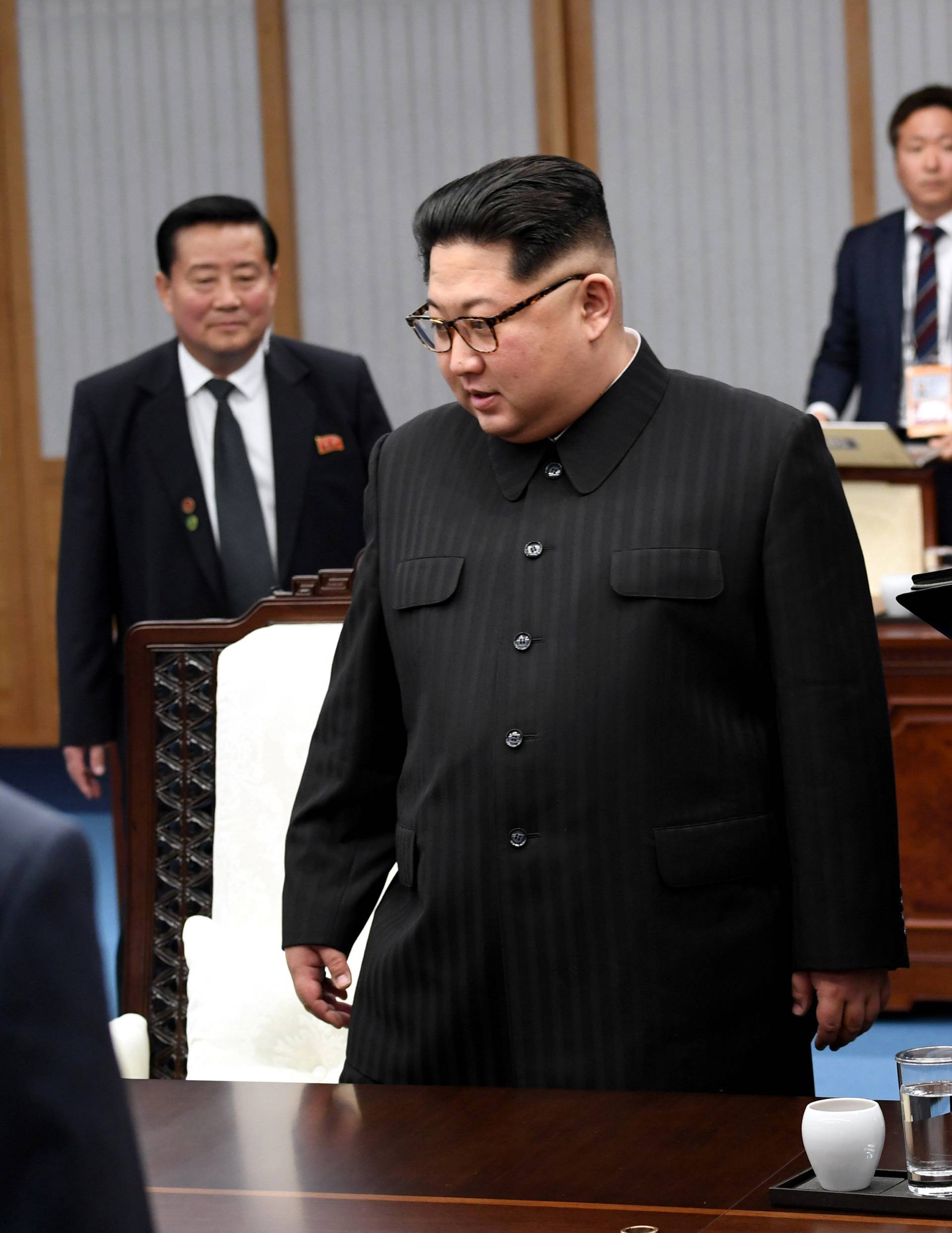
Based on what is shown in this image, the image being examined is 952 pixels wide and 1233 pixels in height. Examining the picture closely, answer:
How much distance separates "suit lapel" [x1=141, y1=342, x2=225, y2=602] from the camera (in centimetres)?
381

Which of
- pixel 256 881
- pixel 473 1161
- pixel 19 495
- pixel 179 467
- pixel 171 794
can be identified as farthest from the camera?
pixel 19 495

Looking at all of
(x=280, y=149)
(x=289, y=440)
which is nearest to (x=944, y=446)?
(x=289, y=440)

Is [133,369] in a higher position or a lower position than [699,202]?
lower

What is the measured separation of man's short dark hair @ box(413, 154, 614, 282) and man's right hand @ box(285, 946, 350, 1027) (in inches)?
30.0

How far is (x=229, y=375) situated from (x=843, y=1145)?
2748mm

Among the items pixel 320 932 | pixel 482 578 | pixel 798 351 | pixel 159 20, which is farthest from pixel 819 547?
pixel 159 20

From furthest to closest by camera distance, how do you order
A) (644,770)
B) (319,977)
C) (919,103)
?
(919,103)
(319,977)
(644,770)

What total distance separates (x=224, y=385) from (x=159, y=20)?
431 cm

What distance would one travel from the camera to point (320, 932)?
2135 mm

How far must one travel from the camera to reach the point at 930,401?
15.4ft

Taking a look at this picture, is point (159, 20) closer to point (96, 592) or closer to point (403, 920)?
point (96, 592)

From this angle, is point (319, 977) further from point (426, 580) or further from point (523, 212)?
point (523, 212)

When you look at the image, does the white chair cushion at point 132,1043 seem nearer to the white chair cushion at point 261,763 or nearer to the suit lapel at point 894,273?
the white chair cushion at point 261,763

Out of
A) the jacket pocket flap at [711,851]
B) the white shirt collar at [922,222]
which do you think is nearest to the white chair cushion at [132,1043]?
the jacket pocket flap at [711,851]
